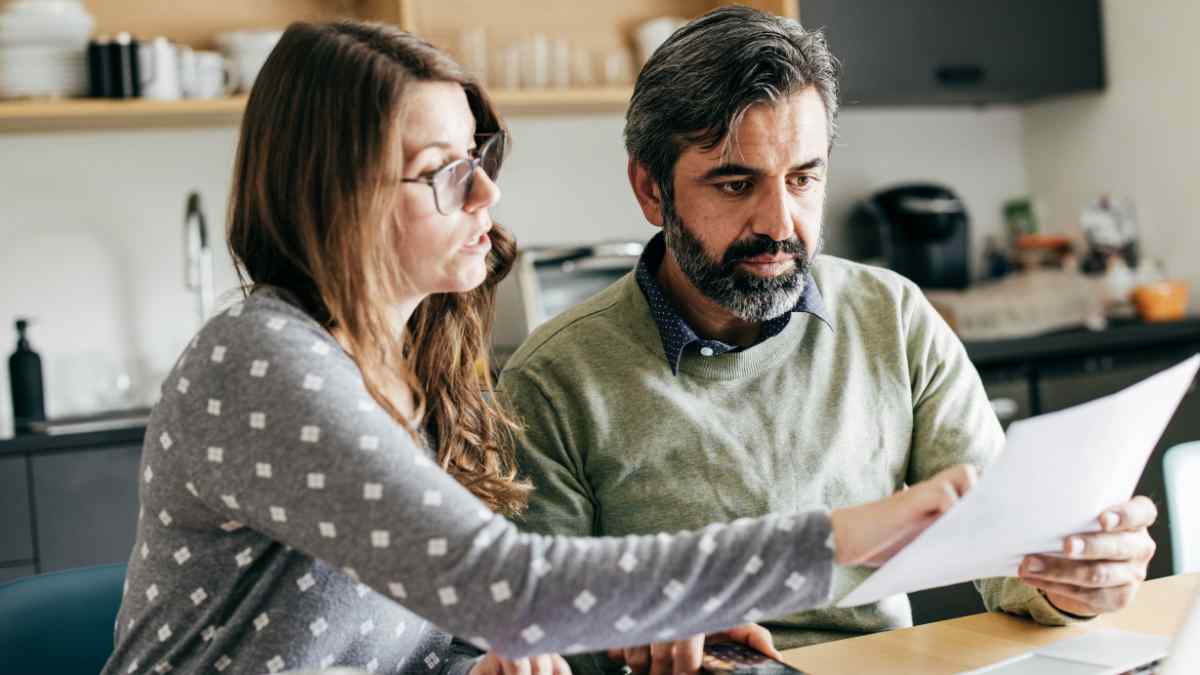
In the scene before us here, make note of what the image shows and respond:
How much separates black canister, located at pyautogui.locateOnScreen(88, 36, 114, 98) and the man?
1.71m

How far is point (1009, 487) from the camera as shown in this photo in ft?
3.04

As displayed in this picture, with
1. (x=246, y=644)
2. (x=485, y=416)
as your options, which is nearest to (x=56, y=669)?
(x=246, y=644)

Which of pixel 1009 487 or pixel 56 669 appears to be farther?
pixel 56 669

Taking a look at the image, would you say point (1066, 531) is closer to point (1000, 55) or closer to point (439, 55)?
point (439, 55)

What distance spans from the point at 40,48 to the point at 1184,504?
8.00 ft

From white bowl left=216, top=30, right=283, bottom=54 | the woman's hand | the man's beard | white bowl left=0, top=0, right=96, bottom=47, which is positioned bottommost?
the woman's hand

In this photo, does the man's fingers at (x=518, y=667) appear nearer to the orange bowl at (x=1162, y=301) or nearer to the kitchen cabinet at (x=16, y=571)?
the kitchen cabinet at (x=16, y=571)

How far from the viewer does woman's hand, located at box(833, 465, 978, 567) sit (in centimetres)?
94

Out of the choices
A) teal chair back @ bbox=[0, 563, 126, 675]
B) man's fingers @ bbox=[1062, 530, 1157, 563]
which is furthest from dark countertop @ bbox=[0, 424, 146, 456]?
man's fingers @ bbox=[1062, 530, 1157, 563]

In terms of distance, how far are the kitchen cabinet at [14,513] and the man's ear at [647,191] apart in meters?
1.61

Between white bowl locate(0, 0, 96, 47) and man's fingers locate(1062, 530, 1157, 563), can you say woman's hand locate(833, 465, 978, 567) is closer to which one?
man's fingers locate(1062, 530, 1157, 563)

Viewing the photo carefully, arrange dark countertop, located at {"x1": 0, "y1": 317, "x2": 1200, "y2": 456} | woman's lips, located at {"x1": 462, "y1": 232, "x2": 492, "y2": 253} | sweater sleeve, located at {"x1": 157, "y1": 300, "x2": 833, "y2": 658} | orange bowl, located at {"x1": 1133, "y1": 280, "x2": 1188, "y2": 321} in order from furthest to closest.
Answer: orange bowl, located at {"x1": 1133, "y1": 280, "x2": 1188, "y2": 321} < dark countertop, located at {"x1": 0, "y1": 317, "x2": 1200, "y2": 456} < woman's lips, located at {"x1": 462, "y1": 232, "x2": 492, "y2": 253} < sweater sleeve, located at {"x1": 157, "y1": 300, "x2": 833, "y2": 658}

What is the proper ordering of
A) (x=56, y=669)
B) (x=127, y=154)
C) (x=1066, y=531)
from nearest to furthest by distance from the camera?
(x=1066, y=531) < (x=56, y=669) < (x=127, y=154)

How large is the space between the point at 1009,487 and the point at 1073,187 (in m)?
3.19
